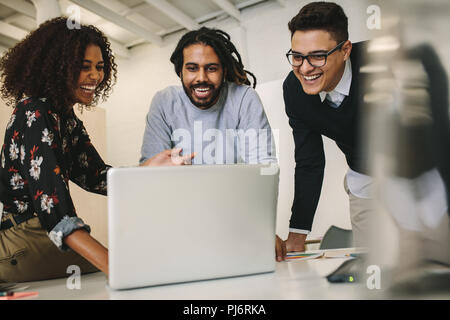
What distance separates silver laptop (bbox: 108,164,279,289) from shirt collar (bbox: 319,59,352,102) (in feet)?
3.25

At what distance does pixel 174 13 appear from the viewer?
4477 mm

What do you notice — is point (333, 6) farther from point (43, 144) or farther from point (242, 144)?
point (43, 144)

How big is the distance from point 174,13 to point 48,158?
3.94 metres

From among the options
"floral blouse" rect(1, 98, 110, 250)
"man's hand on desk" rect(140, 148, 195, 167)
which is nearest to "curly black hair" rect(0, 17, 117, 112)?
"floral blouse" rect(1, 98, 110, 250)

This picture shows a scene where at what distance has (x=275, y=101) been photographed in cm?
356

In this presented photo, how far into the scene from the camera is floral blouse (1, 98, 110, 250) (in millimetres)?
932

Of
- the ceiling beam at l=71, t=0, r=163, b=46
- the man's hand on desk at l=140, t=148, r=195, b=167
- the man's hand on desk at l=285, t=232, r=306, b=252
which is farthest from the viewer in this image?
the ceiling beam at l=71, t=0, r=163, b=46

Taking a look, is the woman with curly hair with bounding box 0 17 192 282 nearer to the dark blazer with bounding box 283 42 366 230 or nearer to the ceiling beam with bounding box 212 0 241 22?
the dark blazer with bounding box 283 42 366 230

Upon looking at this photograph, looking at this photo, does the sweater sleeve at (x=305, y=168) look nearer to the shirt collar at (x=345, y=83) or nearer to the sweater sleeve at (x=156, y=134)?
the shirt collar at (x=345, y=83)

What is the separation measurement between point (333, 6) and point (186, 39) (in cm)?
75

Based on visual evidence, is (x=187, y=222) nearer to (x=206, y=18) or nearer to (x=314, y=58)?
(x=314, y=58)

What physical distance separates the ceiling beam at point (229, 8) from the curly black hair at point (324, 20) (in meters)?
2.76

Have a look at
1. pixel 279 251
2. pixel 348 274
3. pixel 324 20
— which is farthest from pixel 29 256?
pixel 324 20
